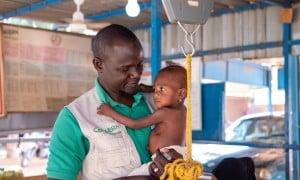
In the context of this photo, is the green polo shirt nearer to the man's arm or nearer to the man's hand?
the man's arm

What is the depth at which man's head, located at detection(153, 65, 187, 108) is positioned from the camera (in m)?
1.86

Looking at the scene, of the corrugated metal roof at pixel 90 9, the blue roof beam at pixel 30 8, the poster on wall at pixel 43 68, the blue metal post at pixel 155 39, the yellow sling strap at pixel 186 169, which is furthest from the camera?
the corrugated metal roof at pixel 90 9

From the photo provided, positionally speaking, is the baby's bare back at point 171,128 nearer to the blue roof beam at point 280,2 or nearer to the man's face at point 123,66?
the man's face at point 123,66

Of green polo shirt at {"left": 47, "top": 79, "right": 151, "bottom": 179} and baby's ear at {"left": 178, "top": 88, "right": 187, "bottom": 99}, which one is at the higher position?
baby's ear at {"left": 178, "top": 88, "right": 187, "bottom": 99}

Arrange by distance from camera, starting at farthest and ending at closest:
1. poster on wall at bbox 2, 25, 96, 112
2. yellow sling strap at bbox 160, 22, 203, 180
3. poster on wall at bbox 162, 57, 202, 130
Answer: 1. poster on wall at bbox 162, 57, 202, 130
2. poster on wall at bbox 2, 25, 96, 112
3. yellow sling strap at bbox 160, 22, 203, 180

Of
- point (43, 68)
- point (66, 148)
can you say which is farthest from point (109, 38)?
point (43, 68)

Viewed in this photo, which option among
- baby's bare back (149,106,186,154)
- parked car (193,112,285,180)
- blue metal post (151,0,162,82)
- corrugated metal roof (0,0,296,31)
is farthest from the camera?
parked car (193,112,285,180)

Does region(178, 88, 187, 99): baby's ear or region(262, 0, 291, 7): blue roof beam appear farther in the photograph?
region(262, 0, 291, 7): blue roof beam

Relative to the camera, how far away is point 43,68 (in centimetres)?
375

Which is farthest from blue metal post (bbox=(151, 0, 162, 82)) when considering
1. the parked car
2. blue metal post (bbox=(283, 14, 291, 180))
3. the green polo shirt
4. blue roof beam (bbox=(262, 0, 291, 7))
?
the green polo shirt

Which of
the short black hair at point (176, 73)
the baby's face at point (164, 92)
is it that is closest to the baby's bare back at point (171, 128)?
the baby's face at point (164, 92)

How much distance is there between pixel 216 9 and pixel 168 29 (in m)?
1.00

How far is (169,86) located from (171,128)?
0.22 meters

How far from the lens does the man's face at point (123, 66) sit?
144 centimetres
